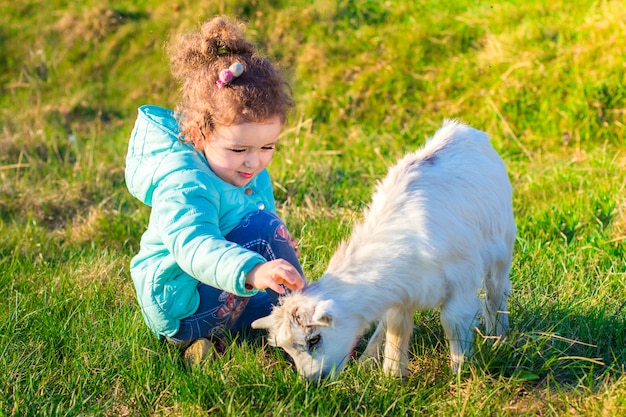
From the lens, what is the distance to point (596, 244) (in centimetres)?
472

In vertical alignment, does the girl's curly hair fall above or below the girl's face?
above

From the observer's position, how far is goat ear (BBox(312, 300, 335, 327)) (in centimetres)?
311

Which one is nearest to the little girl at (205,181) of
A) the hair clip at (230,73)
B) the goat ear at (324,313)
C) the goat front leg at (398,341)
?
the hair clip at (230,73)

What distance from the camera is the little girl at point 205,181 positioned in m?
3.38

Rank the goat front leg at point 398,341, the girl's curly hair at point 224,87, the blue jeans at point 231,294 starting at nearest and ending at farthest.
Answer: the girl's curly hair at point 224,87 → the goat front leg at point 398,341 → the blue jeans at point 231,294

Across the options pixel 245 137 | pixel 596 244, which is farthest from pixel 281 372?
pixel 596 244

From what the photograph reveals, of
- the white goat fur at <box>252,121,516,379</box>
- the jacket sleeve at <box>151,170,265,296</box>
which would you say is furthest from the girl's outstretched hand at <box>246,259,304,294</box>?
the white goat fur at <box>252,121,516,379</box>

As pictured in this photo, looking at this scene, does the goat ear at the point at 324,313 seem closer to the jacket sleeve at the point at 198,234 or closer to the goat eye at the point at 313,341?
the goat eye at the point at 313,341

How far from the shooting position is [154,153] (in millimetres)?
3695

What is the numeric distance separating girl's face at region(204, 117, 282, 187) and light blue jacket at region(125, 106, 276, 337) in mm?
59

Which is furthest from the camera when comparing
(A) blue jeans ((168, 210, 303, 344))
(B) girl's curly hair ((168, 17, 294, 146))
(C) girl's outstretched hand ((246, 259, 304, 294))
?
(A) blue jeans ((168, 210, 303, 344))

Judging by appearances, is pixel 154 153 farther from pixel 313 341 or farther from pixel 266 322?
pixel 313 341

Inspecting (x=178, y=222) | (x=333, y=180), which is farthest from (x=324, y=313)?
(x=333, y=180)

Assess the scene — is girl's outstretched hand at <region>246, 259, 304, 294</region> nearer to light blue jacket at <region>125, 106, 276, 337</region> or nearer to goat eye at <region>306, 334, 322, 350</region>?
light blue jacket at <region>125, 106, 276, 337</region>
